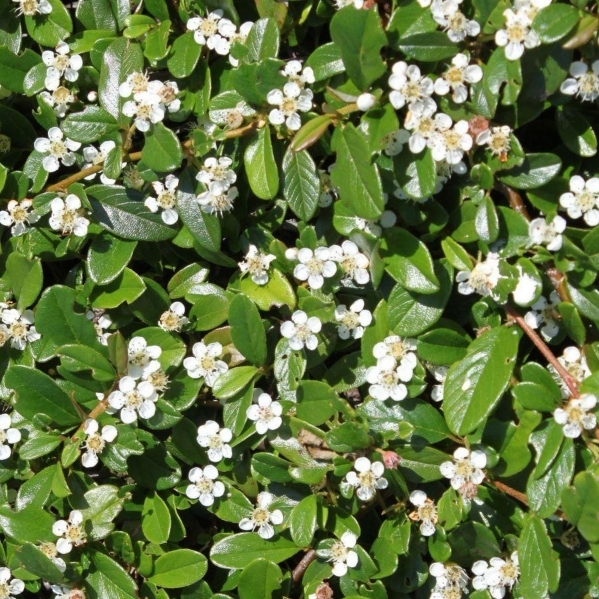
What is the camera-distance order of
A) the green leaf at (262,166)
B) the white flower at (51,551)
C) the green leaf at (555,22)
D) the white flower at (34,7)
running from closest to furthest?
the green leaf at (555,22) < the green leaf at (262,166) < the white flower at (51,551) < the white flower at (34,7)

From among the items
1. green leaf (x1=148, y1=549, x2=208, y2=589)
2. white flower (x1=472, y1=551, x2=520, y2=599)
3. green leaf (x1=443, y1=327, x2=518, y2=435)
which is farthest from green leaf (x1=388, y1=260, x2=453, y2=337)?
green leaf (x1=148, y1=549, x2=208, y2=589)

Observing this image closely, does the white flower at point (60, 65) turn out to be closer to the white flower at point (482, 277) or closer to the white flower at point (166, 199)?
the white flower at point (166, 199)

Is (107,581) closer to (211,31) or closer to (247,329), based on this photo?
(247,329)

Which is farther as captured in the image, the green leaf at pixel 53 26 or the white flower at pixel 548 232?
the green leaf at pixel 53 26

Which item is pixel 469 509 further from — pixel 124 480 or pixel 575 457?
pixel 124 480

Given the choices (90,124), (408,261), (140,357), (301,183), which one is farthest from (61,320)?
(408,261)

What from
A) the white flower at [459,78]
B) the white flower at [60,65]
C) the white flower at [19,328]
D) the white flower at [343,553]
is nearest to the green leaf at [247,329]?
the white flower at [343,553]
